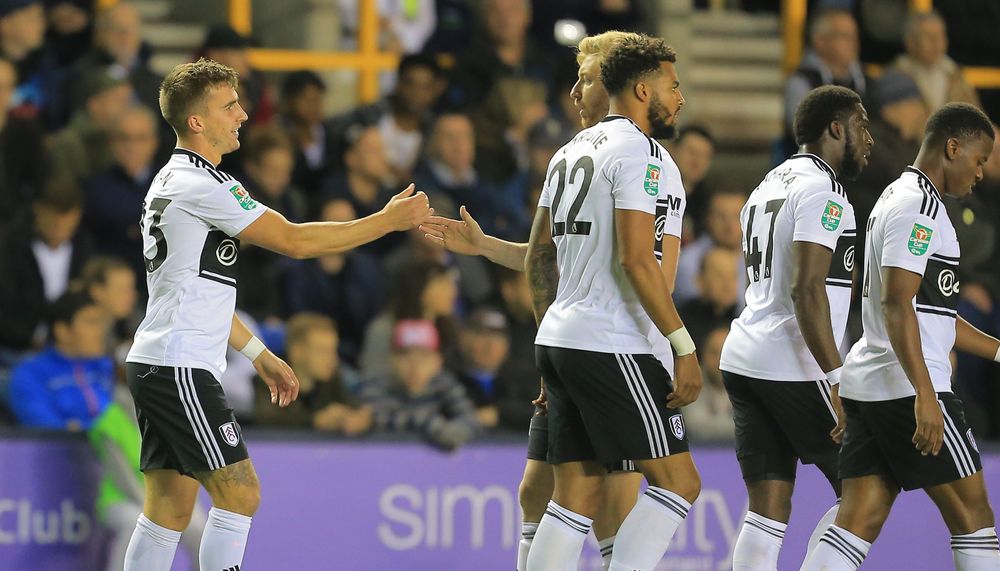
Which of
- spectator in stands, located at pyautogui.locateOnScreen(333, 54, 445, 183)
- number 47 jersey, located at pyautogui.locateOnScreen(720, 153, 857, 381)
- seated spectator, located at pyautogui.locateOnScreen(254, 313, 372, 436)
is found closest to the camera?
number 47 jersey, located at pyautogui.locateOnScreen(720, 153, 857, 381)

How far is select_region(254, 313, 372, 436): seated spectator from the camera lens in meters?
9.38

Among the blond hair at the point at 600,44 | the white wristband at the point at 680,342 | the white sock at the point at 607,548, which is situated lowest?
the white sock at the point at 607,548

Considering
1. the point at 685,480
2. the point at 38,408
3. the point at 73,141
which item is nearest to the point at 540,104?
the point at 73,141

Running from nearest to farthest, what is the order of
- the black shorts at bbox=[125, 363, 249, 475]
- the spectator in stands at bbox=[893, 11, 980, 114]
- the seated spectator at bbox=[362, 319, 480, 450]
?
the black shorts at bbox=[125, 363, 249, 475]
the seated spectator at bbox=[362, 319, 480, 450]
the spectator in stands at bbox=[893, 11, 980, 114]

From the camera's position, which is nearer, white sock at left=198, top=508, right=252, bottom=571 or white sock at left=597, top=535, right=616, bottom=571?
white sock at left=198, top=508, right=252, bottom=571

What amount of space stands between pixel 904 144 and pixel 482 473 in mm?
3802

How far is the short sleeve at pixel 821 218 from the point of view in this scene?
659cm

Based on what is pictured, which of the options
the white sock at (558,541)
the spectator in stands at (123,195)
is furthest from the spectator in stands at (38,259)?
the white sock at (558,541)

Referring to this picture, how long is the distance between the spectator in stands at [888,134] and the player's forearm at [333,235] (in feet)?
16.7

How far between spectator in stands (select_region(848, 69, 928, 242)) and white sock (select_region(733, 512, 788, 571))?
442 cm

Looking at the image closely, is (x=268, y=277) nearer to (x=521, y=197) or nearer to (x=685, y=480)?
(x=521, y=197)

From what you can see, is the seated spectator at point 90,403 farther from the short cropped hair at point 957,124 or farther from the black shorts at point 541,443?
the short cropped hair at point 957,124

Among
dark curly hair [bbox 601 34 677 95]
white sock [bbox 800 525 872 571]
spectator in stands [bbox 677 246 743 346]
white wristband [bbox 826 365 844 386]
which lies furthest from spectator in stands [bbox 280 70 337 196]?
white sock [bbox 800 525 872 571]

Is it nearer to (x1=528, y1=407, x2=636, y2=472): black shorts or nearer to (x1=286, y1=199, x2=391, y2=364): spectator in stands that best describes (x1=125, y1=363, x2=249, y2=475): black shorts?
(x1=528, y1=407, x2=636, y2=472): black shorts
